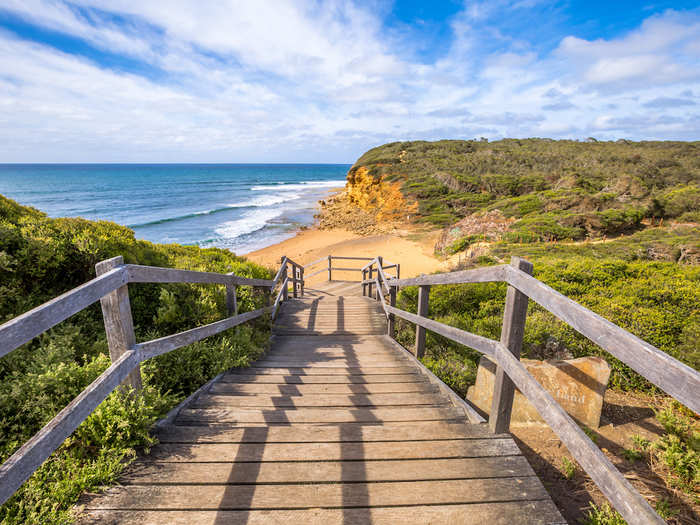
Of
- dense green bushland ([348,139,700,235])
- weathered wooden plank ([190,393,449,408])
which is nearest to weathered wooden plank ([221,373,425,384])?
weathered wooden plank ([190,393,449,408])

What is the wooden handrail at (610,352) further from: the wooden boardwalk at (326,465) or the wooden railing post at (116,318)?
the wooden railing post at (116,318)

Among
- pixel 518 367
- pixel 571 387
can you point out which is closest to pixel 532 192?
pixel 571 387

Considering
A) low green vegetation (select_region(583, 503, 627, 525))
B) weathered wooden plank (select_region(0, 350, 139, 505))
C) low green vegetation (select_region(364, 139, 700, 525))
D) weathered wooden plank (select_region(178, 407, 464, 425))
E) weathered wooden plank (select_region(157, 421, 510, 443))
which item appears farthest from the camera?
low green vegetation (select_region(364, 139, 700, 525))

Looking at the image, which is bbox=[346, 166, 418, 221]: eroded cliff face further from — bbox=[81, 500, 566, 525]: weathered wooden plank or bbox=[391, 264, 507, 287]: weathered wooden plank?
bbox=[81, 500, 566, 525]: weathered wooden plank

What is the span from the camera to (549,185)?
24.2 m

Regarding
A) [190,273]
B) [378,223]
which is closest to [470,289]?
[190,273]

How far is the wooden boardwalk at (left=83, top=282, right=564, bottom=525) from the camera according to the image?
67.1 inches

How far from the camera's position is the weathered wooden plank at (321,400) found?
2734 mm

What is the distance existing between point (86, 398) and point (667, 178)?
101 ft

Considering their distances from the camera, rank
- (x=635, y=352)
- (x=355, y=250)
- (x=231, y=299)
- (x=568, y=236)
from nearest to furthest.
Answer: (x=635, y=352), (x=231, y=299), (x=568, y=236), (x=355, y=250)

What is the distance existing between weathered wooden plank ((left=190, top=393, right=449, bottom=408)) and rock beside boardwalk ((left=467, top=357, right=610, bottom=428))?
33.1 inches

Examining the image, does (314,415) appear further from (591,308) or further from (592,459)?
(591,308)

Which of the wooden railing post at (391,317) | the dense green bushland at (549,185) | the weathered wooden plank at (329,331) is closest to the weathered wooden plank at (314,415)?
the wooden railing post at (391,317)

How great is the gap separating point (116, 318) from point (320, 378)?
6.06 ft
